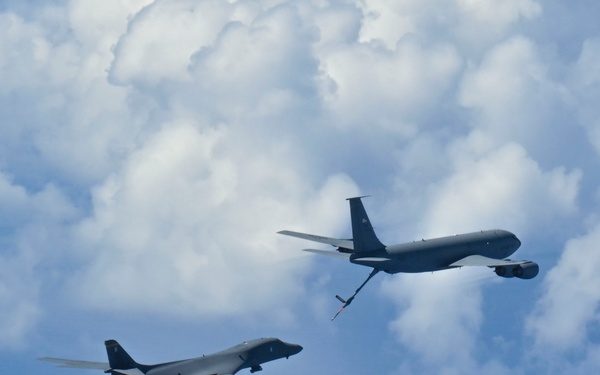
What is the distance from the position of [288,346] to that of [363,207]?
2136cm

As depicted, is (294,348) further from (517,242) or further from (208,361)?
(517,242)

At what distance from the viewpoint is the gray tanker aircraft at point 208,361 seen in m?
161

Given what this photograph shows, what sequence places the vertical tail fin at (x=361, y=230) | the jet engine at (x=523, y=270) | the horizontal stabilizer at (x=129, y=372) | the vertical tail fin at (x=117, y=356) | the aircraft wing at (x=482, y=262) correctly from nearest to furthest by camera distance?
the horizontal stabilizer at (x=129, y=372), the vertical tail fin at (x=117, y=356), the vertical tail fin at (x=361, y=230), the jet engine at (x=523, y=270), the aircraft wing at (x=482, y=262)

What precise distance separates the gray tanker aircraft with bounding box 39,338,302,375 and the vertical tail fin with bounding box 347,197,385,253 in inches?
669

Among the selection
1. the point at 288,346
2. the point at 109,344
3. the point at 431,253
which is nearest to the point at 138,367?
the point at 109,344

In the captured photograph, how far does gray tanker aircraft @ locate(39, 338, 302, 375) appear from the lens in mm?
160625

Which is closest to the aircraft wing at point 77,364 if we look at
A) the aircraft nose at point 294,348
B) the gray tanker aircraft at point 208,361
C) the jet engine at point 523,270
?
the gray tanker aircraft at point 208,361

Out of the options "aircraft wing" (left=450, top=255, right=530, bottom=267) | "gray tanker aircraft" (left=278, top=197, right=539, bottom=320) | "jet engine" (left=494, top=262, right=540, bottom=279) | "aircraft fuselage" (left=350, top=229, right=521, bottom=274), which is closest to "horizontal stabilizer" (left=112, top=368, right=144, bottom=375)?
"gray tanker aircraft" (left=278, top=197, right=539, bottom=320)

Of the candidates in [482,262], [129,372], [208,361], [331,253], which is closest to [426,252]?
[482,262]

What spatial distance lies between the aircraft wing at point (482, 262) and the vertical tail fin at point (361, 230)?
12.7 metres

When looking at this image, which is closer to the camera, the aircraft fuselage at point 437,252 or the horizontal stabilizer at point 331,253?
the aircraft fuselage at point 437,252

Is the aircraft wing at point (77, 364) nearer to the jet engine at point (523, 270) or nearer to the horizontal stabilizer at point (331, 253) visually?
the horizontal stabilizer at point (331, 253)

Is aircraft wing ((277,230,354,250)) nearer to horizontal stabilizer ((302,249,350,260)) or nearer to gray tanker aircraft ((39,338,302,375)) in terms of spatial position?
horizontal stabilizer ((302,249,350,260))

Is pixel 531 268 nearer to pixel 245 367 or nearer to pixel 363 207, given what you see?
pixel 363 207
